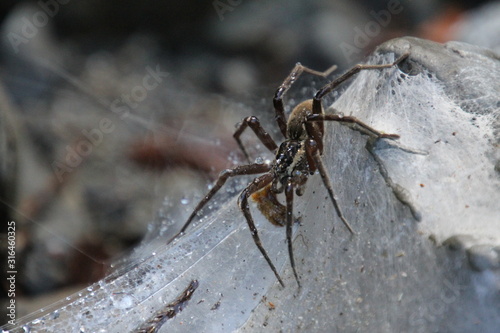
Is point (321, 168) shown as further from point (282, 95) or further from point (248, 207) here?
point (282, 95)

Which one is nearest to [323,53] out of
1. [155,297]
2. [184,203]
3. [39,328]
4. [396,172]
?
[184,203]

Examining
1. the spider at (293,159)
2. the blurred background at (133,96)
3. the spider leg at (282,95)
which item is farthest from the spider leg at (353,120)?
the blurred background at (133,96)

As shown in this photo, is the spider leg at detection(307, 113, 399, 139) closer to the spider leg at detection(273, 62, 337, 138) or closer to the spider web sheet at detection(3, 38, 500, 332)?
the spider web sheet at detection(3, 38, 500, 332)

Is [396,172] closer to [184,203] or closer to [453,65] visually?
[453,65]

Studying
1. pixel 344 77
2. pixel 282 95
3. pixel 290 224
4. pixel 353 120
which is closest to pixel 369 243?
pixel 290 224

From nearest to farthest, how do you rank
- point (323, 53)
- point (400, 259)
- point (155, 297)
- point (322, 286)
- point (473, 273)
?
point (473, 273), point (400, 259), point (322, 286), point (155, 297), point (323, 53)

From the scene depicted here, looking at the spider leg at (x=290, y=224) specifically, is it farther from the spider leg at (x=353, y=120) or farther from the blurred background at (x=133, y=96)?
the blurred background at (x=133, y=96)
